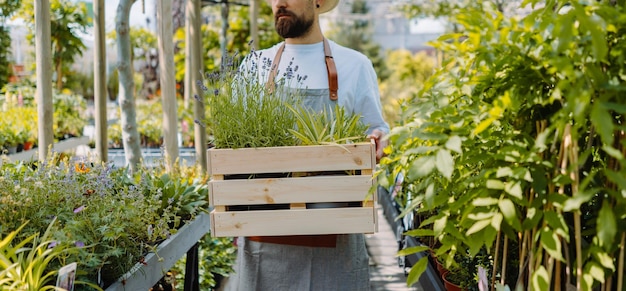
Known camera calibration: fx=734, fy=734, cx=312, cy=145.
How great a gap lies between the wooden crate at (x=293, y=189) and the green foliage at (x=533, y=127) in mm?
469

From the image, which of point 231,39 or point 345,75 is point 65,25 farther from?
point 345,75

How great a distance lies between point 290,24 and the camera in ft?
9.02

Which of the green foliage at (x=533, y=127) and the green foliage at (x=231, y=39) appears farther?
the green foliage at (x=231, y=39)

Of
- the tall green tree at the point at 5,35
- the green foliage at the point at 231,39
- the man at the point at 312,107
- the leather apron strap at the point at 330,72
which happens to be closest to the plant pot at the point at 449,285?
the man at the point at 312,107

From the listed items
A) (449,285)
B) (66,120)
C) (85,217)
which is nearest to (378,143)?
(449,285)

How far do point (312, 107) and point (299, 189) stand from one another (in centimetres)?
64

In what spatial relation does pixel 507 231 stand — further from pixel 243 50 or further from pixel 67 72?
pixel 67 72

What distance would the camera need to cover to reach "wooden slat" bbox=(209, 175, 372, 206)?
7.11 ft

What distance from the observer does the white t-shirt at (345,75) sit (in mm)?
2785

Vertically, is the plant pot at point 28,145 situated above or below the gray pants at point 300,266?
above

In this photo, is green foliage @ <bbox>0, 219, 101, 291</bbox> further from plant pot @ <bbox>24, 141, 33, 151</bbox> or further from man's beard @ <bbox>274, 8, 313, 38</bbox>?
plant pot @ <bbox>24, 141, 33, 151</bbox>

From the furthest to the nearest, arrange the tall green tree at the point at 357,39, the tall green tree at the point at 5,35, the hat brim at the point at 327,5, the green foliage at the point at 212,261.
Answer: the tall green tree at the point at 357,39, the tall green tree at the point at 5,35, the green foliage at the point at 212,261, the hat brim at the point at 327,5

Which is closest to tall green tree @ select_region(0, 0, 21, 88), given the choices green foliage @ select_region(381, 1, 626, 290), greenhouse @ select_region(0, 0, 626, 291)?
greenhouse @ select_region(0, 0, 626, 291)

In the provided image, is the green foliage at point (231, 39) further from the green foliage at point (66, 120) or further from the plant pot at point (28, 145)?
the plant pot at point (28, 145)
